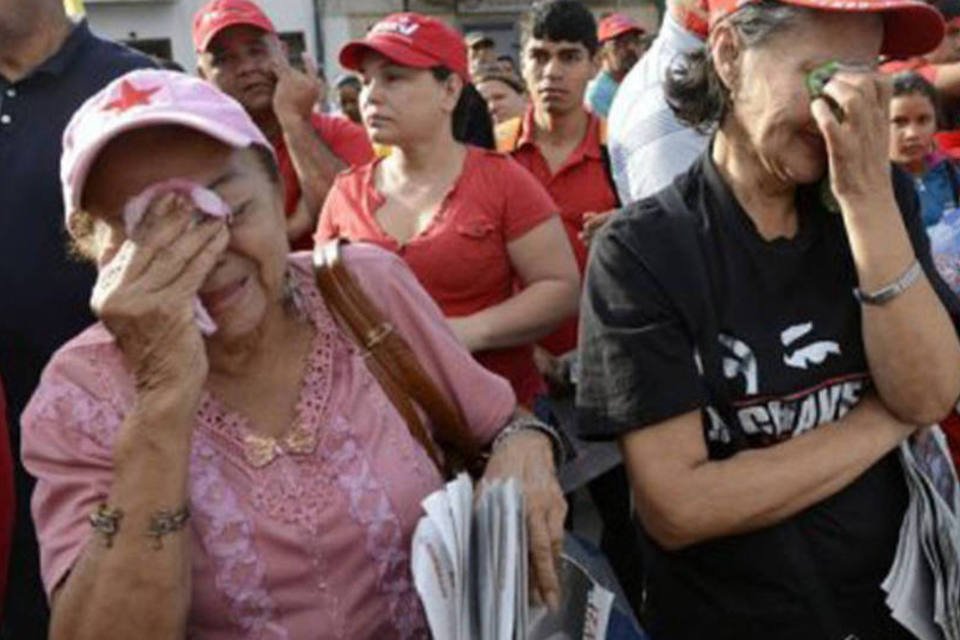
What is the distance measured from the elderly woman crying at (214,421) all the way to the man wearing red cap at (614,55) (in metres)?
5.25

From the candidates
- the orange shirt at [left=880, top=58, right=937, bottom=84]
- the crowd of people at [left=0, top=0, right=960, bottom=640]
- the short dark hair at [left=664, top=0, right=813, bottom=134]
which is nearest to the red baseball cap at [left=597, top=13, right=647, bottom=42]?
the orange shirt at [left=880, top=58, right=937, bottom=84]

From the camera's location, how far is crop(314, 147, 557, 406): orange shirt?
10.2 feet

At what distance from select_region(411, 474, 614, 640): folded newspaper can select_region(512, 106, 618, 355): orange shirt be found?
2.38 m

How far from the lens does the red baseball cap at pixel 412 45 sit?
3.32m

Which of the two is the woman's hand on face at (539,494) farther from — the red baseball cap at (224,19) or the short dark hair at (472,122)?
the short dark hair at (472,122)

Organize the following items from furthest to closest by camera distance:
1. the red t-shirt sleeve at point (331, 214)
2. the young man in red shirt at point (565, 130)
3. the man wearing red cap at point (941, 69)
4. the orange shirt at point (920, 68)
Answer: the man wearing red cap at point (941, 69) → the orange shirt at point (920, 68) → the young man in red shirt at point (565, 130) → the red t-shirt sleeve at point (331, 214)

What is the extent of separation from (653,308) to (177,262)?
652 millimetres

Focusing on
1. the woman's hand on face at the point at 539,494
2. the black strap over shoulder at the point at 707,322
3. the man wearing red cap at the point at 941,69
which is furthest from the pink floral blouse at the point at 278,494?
the man wearing red cap at the point at 941,69

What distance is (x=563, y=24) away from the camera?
4.52 m

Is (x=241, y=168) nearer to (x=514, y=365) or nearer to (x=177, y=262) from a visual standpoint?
(x=177, y=262)

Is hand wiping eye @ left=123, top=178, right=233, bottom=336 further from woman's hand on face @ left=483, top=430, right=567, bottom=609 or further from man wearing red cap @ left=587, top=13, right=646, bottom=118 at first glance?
man wearing red cap @ left=587, top=13, right=646, bottom=118

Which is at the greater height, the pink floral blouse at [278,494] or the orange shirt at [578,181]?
the pink floral blouse at [278,494]

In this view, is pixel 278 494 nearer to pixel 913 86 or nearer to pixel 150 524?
pixel 150 524

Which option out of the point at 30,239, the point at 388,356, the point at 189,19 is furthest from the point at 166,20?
the point at 388,356
